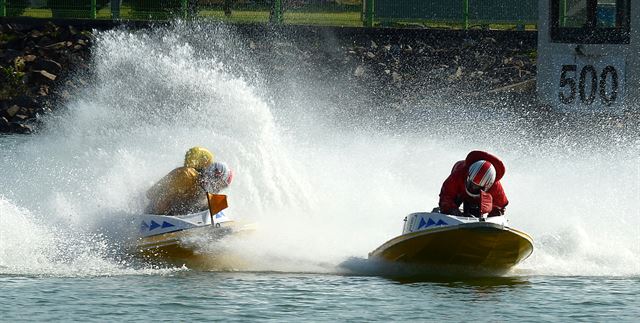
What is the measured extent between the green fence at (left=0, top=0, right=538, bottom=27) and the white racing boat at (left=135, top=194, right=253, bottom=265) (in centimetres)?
2141

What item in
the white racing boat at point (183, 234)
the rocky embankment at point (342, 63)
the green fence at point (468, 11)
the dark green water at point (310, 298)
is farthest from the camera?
the green fence at point (468, 11)

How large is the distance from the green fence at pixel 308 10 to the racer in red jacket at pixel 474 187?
71.3 ft

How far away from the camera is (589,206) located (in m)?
20.5

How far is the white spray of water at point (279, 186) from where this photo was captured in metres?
17.4

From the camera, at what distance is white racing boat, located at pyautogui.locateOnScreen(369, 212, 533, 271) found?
619 inches

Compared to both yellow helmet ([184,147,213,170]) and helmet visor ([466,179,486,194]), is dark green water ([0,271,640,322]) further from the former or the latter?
yellow helmet ([184,147,213,170])

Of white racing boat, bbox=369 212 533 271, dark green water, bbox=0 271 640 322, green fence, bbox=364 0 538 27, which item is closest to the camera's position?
dark green water, bbox=0 271 640 322

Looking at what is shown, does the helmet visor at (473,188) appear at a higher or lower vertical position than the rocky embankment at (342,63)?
lower

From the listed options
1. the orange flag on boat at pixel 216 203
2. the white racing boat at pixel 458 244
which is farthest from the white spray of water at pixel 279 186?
the white racing boat at pixel 458 244

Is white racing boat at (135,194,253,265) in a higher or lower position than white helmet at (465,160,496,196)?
lower

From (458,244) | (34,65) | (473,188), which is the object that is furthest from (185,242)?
(34,65)

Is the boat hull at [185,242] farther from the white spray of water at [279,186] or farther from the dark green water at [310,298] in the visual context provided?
the dark green water at [310,298]

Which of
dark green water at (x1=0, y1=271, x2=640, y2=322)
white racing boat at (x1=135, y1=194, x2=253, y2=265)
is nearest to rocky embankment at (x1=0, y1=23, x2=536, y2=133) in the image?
white racing boat at (x1=135, y1=194, x2=253, y2=265)

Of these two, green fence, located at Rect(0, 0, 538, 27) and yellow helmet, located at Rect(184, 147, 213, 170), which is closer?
yellow helmet, located at Rect(184, 147, 213, 170)
